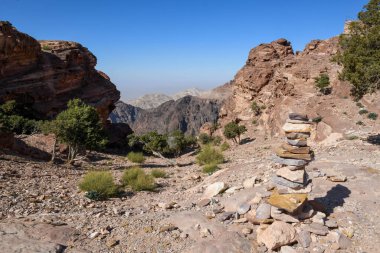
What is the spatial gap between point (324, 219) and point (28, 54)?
136 ft

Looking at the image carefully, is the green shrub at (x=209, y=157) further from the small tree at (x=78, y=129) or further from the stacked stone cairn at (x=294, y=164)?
the stacked stone cairn at (x=294, y=164)

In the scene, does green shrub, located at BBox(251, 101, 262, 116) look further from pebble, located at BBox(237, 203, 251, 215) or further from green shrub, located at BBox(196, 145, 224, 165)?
pebble, located at BBox(237, 203, 251, 215)

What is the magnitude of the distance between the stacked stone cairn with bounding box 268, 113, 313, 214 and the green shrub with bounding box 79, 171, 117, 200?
7.31 metres

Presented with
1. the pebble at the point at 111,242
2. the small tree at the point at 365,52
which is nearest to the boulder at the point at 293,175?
the pebble at the point at 111,242

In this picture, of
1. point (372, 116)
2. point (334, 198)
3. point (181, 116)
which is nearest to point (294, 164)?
point (334, 198)

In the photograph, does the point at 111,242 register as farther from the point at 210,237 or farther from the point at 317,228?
the point at 317,228

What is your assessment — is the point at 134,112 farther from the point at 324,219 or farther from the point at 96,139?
the point at 324,219

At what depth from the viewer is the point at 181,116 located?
445ft

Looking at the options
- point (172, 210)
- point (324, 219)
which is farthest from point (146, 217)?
point (324, 219)

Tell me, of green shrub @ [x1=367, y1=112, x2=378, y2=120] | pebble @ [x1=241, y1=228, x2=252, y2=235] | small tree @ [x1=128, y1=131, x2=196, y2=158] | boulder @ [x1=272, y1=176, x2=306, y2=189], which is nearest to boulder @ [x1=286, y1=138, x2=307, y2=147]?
boulder @ [x1=272, y1=176, x2=306, y2=189]

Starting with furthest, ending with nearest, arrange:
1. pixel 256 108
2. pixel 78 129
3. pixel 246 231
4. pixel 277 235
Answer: pixel 256 108, pixel 78 129, pixel 246 231, pixel 277 235

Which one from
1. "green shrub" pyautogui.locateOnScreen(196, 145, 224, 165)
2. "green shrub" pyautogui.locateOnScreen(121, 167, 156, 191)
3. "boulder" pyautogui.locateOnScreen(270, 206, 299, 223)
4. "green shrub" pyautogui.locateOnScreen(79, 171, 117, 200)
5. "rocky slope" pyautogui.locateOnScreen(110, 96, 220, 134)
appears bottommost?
"rocky slope" pyautogui.locateOnScreen(110, 96, 220, 134)

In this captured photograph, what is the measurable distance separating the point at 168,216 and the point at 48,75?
38.1 m

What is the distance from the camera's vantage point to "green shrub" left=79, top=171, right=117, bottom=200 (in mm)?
12281
